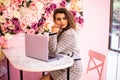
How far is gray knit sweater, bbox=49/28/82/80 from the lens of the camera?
6.28 feet

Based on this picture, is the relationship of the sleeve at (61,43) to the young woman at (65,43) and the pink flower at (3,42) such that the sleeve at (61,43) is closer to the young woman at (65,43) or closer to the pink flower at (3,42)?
the young woman at (65,43)

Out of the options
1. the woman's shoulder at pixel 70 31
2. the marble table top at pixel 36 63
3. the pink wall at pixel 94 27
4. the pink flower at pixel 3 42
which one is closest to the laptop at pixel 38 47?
the marble table top at pixel 36 63

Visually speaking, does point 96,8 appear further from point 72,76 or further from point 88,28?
point 72,76

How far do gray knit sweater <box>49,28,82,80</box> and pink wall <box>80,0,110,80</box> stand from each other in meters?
0.97

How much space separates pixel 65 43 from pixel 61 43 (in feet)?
0.12

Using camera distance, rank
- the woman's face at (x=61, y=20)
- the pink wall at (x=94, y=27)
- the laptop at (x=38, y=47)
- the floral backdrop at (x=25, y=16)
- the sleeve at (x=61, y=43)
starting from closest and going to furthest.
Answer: the laptop at (x=38, y=47) → the sleeve at (x=61, y=43) → the woman's face at (x=61, y=20) → the floral backdrop at (x=25, y=16) → the pink wall at (x=94, y=27)

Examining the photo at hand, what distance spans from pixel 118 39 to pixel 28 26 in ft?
4.84

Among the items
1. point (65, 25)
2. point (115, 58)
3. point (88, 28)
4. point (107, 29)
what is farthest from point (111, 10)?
point (65, 25)


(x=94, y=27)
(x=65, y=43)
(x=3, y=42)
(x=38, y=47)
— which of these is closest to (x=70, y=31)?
(x=65, y=43)

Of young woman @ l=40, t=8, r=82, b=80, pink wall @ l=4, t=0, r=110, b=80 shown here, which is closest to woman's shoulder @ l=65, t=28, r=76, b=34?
young woman @ l=40, t=8, r=82, b=80

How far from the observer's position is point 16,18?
2.43m

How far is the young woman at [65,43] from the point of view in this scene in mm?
1923

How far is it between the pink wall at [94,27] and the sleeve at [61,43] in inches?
39.4

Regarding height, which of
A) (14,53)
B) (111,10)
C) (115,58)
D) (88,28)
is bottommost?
(115,58)
